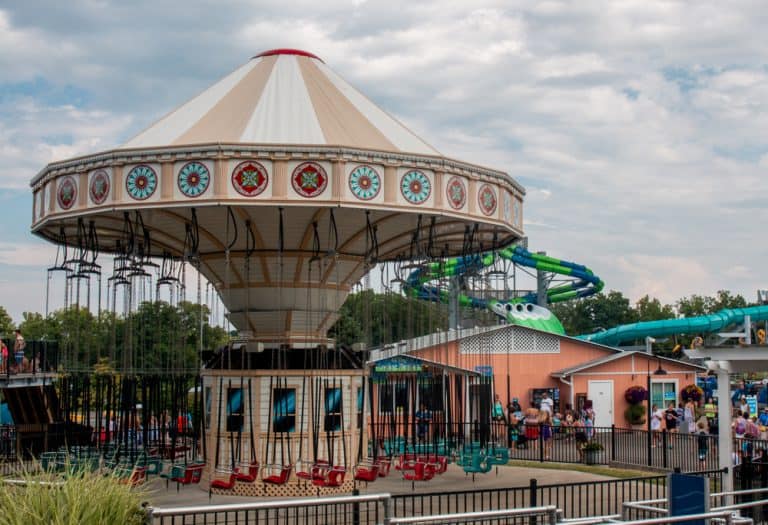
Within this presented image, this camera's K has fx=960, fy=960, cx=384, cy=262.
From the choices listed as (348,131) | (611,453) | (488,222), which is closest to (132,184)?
(348,131)

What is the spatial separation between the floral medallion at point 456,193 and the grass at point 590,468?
7.65m

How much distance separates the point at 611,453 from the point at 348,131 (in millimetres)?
11523

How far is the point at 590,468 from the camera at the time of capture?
73.2ft

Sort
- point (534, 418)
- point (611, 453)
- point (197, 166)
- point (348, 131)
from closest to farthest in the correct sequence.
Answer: point (197, 166), point (348, 131), point (611, 453), point (534, 418)

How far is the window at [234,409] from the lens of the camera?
18.1 m

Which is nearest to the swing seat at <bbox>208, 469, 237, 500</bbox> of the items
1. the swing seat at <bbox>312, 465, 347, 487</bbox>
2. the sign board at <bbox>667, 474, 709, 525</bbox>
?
the swing seat at <bbox>312, 465, 347, 487</bbox>

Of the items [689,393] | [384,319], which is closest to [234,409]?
[384,319]

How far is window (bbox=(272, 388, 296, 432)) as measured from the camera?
17.8 meters

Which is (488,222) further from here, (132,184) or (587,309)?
(587,309)

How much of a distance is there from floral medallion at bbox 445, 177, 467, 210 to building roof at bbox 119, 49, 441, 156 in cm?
71

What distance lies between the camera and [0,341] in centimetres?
2395

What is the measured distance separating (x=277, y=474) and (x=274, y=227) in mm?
4568

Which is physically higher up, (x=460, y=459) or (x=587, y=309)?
(x=587, y=309)

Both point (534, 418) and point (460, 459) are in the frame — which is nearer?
point (460, 459)
